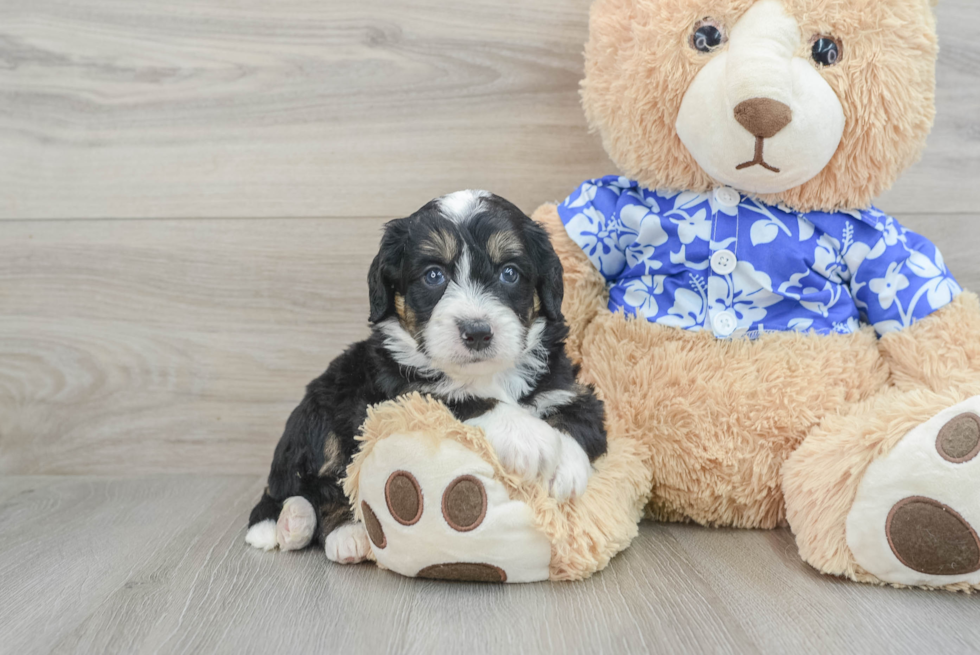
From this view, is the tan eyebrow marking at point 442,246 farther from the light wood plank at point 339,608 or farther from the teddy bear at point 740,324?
the light wood plank at point 339,608

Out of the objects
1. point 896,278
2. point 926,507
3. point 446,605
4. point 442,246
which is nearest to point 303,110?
point 442,246

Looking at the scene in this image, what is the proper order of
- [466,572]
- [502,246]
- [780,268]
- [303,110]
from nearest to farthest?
1. [466,572]
2. [502,246]
3. [780,268]
4. [303,110]

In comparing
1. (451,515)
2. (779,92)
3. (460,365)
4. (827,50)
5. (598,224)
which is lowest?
(451,515)

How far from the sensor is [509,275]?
Answer: 173 centimetres

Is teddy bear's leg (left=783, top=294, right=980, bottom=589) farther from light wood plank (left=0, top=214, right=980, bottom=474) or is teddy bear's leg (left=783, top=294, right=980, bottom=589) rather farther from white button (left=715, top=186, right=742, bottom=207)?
light wood plank (left=0, top=214, right=980, bottom=474)


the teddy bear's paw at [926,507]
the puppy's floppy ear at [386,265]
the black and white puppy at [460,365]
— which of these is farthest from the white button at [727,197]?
the puppy's floppy ear at [386,265]

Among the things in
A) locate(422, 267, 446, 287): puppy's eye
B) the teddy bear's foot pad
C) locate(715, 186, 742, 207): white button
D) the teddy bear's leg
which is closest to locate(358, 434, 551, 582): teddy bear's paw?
the teddy bear's foot pad

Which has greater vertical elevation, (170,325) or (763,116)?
(763,116)

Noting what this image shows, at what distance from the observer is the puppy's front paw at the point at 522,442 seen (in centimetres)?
156

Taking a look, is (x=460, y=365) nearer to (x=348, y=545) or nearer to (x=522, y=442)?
(x=522, y=442)

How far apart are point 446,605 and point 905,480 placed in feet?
3.07

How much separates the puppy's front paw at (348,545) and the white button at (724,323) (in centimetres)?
98

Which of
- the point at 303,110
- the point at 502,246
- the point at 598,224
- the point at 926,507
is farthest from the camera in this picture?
the point at 303,110

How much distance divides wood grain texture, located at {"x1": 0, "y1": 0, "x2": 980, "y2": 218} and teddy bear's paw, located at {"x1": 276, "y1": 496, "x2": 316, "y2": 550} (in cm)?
101
